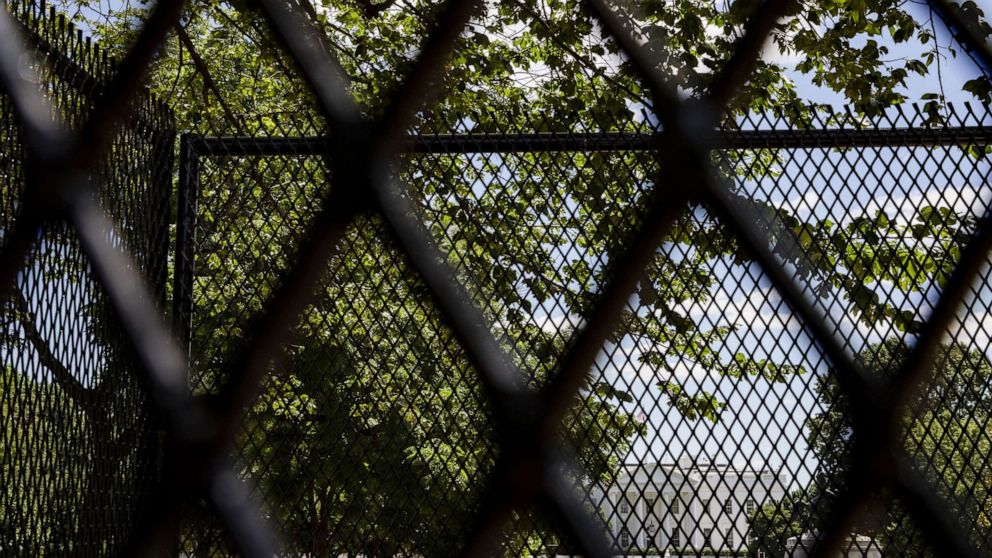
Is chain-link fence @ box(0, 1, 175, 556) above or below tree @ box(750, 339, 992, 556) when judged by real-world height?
above

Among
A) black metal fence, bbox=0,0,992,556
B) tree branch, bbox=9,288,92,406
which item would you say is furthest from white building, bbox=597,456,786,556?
tree branch, bbox=9,288,92,406

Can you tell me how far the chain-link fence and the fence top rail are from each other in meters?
0.28

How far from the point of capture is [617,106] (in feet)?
8.94

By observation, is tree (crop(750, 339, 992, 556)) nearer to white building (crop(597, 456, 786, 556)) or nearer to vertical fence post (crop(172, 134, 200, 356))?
white building (crop(597, 456, 786, 556))

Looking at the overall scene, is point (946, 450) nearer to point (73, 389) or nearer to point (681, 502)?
point (681, 502)

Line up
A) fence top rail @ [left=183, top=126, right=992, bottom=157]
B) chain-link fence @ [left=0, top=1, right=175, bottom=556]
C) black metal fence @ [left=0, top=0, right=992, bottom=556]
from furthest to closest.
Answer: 1. fence top rail @ [left=183, top=126, right=992, bottom=157]
2. chain-link fence @ [left=0, top=1, right=175, bottom=556]
3. black metal fence @ [left=0, top=0, right=992, bottom=556]

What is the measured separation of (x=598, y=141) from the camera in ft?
7.43

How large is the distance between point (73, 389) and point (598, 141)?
137cm

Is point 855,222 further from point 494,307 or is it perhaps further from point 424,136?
point 424,136

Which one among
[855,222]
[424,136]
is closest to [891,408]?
[424,136]

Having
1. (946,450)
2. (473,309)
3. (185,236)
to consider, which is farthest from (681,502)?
(473,309)

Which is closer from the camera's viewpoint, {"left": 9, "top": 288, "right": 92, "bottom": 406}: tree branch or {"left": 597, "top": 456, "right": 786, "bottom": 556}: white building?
{"left": 9, "top": 288, "right": 92, "bottom": 406}: tree branch

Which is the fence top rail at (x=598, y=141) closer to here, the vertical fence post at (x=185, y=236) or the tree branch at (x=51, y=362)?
the vertical fence post at (x=185, y=236)

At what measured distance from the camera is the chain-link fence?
1689mm
